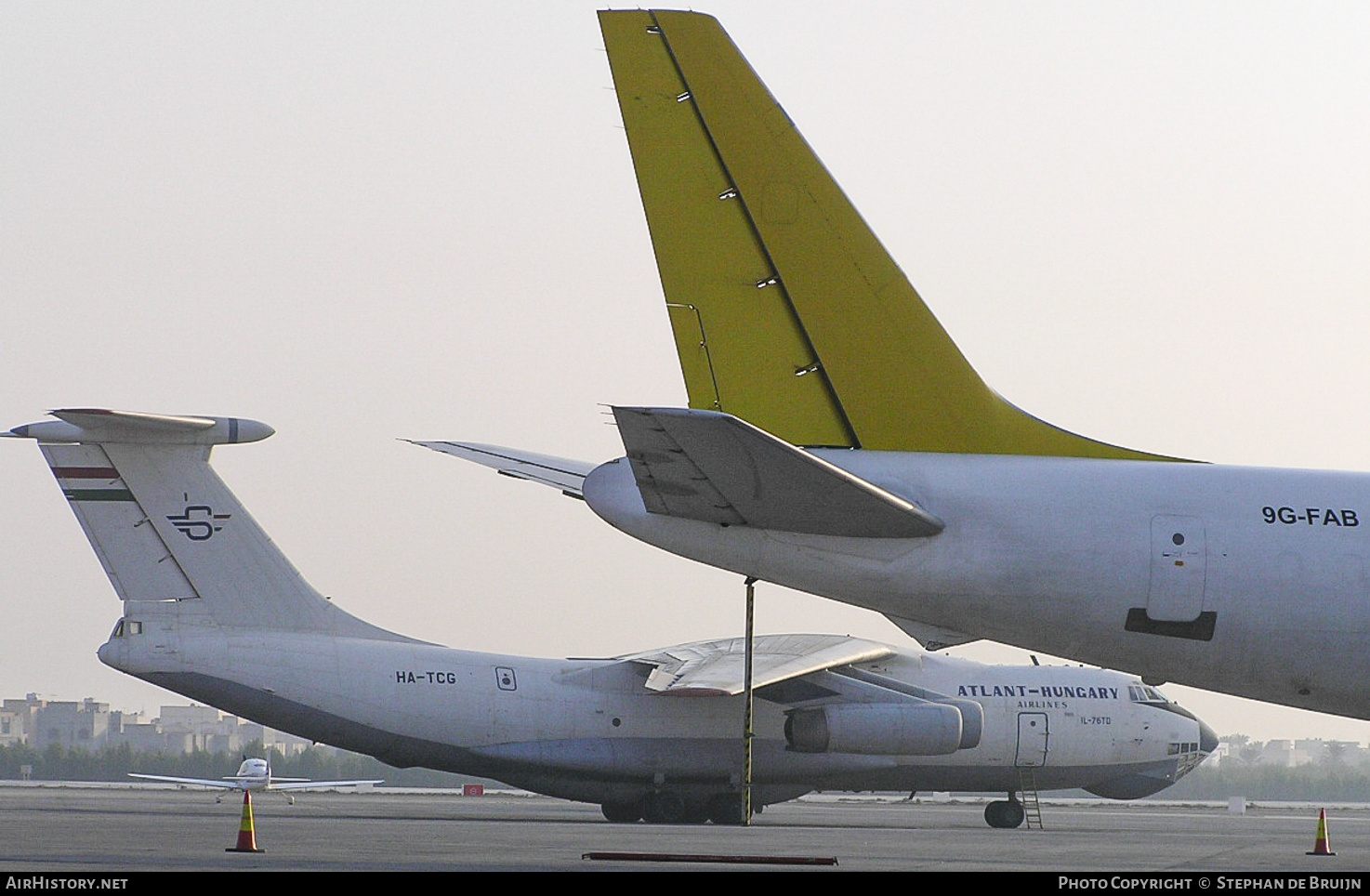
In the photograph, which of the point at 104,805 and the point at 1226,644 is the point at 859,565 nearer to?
the point at 1226,644

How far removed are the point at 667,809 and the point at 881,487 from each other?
15.8 m

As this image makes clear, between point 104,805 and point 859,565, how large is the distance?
24.5 metres

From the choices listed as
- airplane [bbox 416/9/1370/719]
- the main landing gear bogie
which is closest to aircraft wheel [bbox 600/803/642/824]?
the main landing gear bogie

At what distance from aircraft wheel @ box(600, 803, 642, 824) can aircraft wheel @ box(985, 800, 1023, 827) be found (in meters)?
5.76

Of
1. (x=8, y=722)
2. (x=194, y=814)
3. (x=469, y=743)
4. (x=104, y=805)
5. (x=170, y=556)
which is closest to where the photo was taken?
(x=170, y=556)

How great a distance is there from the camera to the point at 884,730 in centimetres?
2395

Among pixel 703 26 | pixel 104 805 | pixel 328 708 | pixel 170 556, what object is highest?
pixel 703 26

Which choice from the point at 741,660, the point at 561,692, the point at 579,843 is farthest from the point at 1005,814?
the point at 579,843

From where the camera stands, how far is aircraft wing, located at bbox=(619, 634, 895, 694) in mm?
23609

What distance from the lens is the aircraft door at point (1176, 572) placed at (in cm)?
988

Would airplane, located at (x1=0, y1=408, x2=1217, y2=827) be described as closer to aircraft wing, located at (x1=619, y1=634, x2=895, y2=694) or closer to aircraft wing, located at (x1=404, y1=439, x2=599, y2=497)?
aircraft wing, located at (x1=619, y1=634, x2=895, y2=694)

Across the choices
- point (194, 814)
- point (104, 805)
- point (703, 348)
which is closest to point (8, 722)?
point (104, 805)

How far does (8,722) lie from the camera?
223 ft

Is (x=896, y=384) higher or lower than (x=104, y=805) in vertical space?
higher
